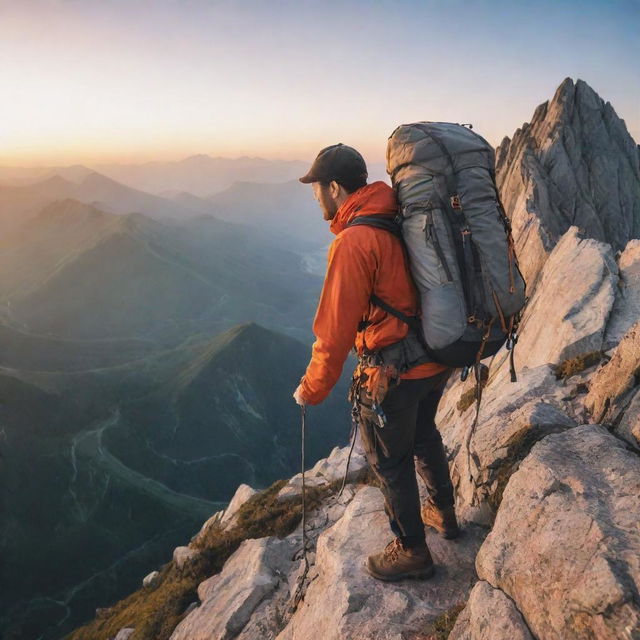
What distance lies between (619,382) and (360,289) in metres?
4.71

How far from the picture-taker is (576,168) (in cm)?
5238

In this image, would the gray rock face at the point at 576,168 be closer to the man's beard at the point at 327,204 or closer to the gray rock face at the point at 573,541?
the gray rock face at the point at 573,541

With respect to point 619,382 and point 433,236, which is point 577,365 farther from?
point 433,236

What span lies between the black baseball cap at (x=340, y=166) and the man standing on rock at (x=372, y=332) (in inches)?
0.5

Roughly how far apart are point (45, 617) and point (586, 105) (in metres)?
112

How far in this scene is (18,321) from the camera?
190375mm

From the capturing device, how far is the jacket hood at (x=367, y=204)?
17.2ft

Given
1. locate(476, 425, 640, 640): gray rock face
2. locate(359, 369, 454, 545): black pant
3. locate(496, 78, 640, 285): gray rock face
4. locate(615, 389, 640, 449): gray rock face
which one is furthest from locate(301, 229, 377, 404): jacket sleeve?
locate(496, 78, 640, 285): gray rock face

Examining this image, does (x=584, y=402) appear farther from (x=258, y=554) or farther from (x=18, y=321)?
(x=18, y=321)

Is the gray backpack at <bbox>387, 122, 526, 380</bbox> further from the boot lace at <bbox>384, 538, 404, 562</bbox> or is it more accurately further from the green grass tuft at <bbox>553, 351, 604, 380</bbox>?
the green grass tuft at <bbox>553, 351, 604, 380</bbox>

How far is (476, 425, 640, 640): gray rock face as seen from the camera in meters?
3.79

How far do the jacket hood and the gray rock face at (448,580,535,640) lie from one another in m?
4.80

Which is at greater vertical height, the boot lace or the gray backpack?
the gray backpack

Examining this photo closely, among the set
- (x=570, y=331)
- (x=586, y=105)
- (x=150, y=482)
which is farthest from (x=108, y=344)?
(x=570, y=331)
